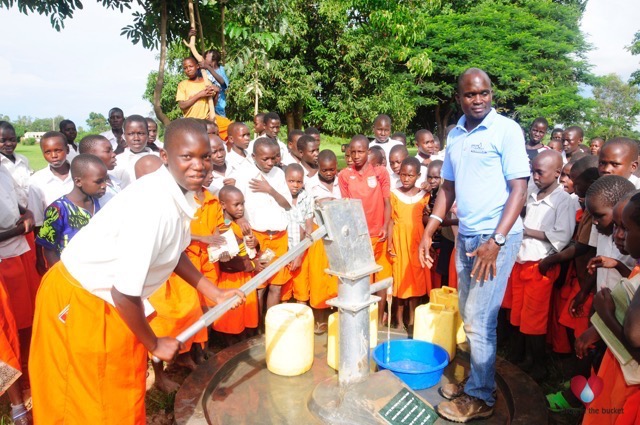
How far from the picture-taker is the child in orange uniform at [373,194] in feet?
14.1

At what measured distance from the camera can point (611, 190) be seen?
2.49 metres

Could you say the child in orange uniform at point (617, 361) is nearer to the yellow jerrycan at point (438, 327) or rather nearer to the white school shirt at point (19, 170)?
the yellow jerrycan at point (438, 327)

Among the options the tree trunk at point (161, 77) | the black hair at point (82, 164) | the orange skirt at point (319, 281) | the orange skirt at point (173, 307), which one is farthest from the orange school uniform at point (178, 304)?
the tree trunk at point (161, 77)

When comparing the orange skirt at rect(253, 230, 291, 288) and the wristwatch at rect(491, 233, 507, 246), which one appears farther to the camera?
the orange skirt at rect(253, 230, 291, 288)

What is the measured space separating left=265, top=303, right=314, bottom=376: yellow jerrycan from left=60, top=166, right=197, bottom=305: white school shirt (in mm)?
1098

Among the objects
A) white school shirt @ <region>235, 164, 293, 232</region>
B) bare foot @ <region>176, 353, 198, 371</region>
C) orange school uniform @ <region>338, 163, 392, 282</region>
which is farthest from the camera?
orange school uniform @ <region>338, 163, 392, 282</region>

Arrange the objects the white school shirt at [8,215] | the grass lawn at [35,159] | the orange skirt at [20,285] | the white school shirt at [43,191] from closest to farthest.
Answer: the white school shirt at [8,215], the orange skirt at [20,285], the white school shirt at [43,191], the grass lawn at [35,159]

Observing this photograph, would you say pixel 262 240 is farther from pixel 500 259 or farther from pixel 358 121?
pixel 358 121

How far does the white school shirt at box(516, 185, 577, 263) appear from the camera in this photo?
10.5ft

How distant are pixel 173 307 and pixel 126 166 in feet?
6.70

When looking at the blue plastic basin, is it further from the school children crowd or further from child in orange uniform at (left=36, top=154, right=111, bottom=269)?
child in orange uniform at (left=36, top=154, right=111, bottom=269)

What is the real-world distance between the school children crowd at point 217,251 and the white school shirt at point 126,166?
2cm

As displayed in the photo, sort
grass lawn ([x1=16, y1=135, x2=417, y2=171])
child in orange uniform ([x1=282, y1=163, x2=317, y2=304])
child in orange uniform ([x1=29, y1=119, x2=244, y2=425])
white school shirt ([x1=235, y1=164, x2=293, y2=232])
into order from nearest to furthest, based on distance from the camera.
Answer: child in orange uniform ([x1=29, y1=119, x2=244, y2=425]), white school shirt ([x1=235, y1=164, x2=293, y2=232]), child in orange uniform ([x1=282, y1=163, x2=317, y2=304]), grass lawn ([x1=16, y1=135, x2=417, y2=171])

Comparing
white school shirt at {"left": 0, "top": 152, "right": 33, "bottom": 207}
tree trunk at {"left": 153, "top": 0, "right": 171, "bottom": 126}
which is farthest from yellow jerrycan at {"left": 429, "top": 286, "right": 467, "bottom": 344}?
white school shirt at {"left": 0, "top": 152, "right": 33, "bottom": 207}
